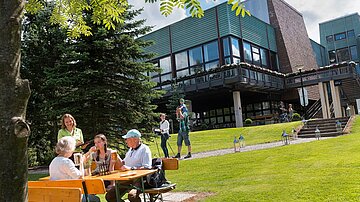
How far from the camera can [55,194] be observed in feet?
9.70

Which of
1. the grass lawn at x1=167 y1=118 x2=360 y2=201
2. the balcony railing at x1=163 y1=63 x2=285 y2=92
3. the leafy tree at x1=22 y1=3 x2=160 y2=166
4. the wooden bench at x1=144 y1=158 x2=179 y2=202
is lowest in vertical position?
the grass lawn at x1=167 y1=118 x2=360 y2=201

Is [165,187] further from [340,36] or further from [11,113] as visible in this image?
[340,36]

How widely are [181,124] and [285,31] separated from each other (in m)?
27.0

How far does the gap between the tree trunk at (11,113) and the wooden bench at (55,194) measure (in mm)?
1281

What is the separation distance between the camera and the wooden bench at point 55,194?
2.77m

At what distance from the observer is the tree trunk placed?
4.87 feet

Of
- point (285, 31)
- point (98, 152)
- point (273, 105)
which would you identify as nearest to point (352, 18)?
point (285, 31)

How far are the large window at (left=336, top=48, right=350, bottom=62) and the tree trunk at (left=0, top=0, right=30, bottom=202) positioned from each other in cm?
4776

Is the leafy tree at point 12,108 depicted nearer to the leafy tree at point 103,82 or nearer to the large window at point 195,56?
the leafy tree at point 103,82

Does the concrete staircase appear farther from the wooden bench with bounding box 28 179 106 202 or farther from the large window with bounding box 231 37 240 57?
the wooden bench with bounding box 28 179 106 202

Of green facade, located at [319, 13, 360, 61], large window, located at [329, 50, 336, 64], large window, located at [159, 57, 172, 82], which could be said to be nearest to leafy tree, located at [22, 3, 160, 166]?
large window, located at [159, 57, 172, 82]

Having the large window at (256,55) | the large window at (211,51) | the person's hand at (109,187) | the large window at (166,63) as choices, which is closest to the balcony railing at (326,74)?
the large window at (256,55)

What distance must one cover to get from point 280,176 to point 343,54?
43416mm

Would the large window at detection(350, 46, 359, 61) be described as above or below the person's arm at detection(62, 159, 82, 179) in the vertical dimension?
above
